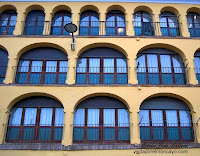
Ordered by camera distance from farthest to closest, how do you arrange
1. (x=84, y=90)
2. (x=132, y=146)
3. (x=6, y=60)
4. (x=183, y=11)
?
1. (x=183, y=11)
2. (x=6, y=60)
3. (x=84, y=90)
4. (x=132, y=146)

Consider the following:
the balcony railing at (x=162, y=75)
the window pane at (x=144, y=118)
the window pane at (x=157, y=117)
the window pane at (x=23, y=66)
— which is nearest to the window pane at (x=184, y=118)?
the window pane at (x=157, y=117)

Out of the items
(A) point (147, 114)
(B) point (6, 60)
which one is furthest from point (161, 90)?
(B) point (6, 60)

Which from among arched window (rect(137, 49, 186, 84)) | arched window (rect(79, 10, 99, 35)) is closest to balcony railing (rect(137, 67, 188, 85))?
arched window (rect(137, 49, 186, 84))

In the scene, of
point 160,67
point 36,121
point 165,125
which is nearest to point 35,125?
point 36,121

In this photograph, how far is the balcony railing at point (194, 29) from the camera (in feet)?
60.2

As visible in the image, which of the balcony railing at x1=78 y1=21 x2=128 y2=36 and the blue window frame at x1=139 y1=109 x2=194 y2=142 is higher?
the balcony railing at x1=78 y1=21 x2=128 y2=36

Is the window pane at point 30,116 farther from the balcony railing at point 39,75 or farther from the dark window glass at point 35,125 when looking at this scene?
the balcony railing at point 39,75

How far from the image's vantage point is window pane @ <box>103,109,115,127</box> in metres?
15.7

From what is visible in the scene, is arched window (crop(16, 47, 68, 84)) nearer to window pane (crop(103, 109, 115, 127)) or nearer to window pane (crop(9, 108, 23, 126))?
window pane (crop(9, 108, 23, 126))

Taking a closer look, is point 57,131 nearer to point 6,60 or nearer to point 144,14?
point 6,60

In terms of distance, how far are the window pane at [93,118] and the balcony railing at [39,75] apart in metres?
2.68

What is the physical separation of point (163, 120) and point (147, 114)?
1.03 meters

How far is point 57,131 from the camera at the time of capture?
15.4 metres

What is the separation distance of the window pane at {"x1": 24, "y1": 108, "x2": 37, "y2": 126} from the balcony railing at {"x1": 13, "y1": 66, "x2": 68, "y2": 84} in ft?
5.95
